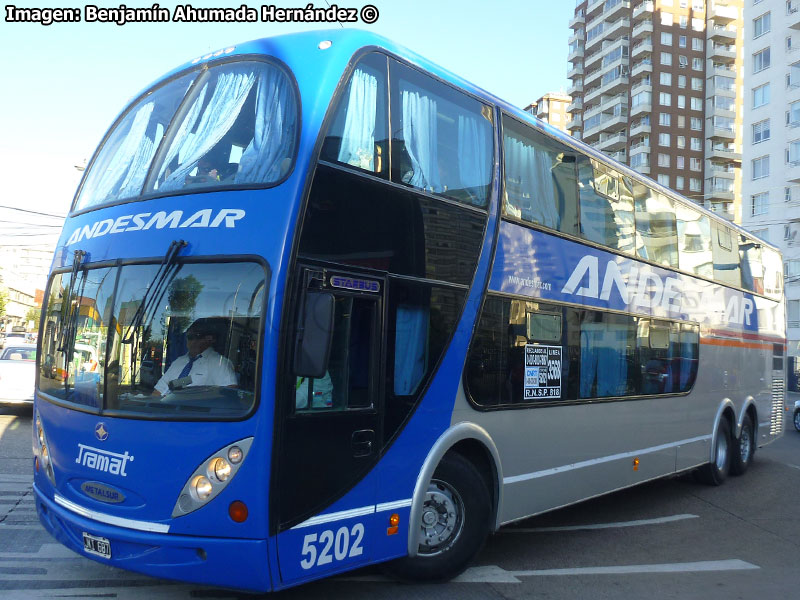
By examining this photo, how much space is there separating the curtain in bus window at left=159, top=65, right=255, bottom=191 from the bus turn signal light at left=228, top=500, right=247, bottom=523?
209 cm

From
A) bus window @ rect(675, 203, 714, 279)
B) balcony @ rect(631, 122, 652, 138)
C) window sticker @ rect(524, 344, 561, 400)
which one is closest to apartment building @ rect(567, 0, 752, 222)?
balcony @ rect(631, 122, 652, 138)

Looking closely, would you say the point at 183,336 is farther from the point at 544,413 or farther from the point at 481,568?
the point at 544,413

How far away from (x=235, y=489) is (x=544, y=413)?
355 centimetres

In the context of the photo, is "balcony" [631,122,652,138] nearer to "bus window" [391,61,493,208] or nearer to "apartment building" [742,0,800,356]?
"apartment building" [742,0,800,356]

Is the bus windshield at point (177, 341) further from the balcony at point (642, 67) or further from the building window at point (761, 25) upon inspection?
the balcony at point (642, 67)

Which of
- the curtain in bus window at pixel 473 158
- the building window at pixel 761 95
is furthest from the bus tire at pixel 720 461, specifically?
the building window at pixel 761 95

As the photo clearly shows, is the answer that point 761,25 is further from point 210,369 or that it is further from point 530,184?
point 210,369

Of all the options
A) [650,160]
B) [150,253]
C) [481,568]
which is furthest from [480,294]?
[650,160]

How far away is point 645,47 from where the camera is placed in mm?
76625

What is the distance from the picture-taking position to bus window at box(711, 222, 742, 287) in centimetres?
1193

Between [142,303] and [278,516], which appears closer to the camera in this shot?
[278,516]

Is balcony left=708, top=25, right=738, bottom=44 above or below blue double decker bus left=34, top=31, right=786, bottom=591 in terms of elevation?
above

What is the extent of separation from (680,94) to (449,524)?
78921 millimetres

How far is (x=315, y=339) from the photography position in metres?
4.79
